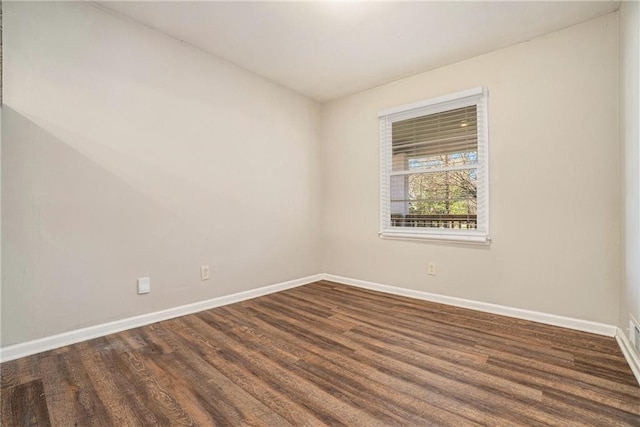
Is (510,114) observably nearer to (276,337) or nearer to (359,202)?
(359,202)

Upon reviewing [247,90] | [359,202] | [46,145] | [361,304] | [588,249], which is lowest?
[361,304]

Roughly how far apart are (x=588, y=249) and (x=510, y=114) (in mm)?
1275

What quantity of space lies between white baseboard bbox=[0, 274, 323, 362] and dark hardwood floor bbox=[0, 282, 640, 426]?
7 cm

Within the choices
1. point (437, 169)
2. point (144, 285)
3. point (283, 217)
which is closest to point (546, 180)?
point (437, 169)

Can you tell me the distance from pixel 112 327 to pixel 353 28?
3.05 m

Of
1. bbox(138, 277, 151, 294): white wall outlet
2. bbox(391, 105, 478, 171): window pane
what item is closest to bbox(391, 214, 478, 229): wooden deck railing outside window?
bbox(391, 105, 478, 171): window pane

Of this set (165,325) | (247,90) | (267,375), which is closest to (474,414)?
(267,375)

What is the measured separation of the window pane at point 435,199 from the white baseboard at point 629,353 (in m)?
1.27

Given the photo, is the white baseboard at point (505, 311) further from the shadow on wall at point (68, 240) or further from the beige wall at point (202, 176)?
the shadow on wall at point (68, 240)

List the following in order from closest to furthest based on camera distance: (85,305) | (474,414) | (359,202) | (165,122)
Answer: (474,414) < (85,305) < (165,122) < (359,202)

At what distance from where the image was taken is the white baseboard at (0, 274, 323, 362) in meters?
1.90

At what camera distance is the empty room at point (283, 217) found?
1593 millimetres

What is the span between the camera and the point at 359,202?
3.74m

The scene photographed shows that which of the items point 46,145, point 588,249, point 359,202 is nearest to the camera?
point 46,145
